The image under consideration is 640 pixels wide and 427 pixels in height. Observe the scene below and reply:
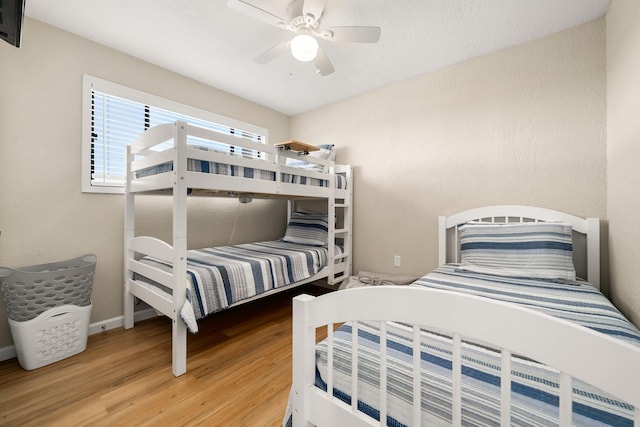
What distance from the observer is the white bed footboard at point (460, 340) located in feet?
1.41

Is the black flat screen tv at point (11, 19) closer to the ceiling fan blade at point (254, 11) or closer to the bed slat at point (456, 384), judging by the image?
the ceiling fan blade at point (254, 11)

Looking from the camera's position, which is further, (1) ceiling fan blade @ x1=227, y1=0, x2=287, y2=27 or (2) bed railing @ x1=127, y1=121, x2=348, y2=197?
(2) bed railing @ x1=127, y1=121, x2=348, y2=197

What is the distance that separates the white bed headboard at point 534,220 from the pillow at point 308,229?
1.17 m

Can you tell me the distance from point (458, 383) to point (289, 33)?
7.64 feet

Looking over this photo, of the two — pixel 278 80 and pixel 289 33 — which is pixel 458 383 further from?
pixel 278 80

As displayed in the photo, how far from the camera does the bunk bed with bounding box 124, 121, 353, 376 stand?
5.25 feet

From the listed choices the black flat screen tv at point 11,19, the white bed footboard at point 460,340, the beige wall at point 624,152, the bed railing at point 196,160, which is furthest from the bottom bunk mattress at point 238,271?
the beige wall at point 624,152

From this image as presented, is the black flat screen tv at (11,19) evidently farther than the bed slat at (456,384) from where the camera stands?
Yes

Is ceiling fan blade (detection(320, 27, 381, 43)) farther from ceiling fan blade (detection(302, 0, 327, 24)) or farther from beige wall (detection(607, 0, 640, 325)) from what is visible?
beige wall (detection(607, 0, 640, 325))

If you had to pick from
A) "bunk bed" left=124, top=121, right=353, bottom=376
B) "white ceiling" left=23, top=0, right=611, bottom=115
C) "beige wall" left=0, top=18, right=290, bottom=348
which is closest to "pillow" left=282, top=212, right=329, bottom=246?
"bunk bed" left=124, top=121, right=353, bottom=376

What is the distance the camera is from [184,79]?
2633mm

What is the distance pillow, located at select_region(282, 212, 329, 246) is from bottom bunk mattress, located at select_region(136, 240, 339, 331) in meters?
0.11

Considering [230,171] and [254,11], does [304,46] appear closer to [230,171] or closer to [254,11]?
[254,11]

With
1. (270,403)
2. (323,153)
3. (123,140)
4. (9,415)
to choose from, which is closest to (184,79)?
(123,140)
